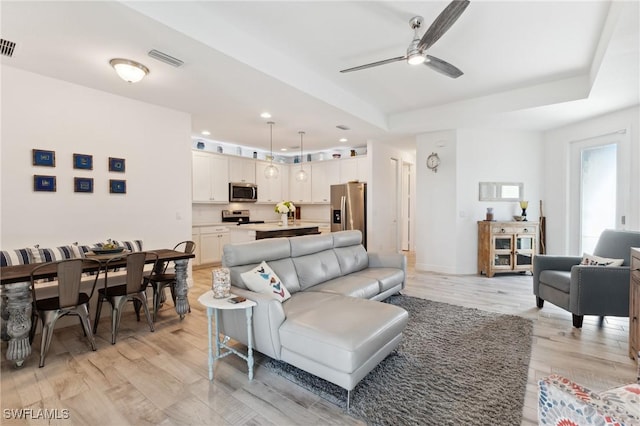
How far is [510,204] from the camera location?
5.62 meters

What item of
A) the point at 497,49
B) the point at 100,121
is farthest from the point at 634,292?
the point at 100,121

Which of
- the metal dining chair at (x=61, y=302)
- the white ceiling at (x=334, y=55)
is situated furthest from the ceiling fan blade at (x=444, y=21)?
the metal dining chair at (x=61, y=302)

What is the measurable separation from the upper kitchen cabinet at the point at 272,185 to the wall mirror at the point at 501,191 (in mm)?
4946

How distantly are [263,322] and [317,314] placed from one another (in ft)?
1.34

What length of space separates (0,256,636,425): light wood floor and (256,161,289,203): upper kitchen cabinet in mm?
4704

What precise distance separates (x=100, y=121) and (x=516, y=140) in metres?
6.80

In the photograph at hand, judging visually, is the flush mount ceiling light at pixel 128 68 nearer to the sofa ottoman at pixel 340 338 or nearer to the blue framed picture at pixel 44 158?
the blue framed picture at pixel 44 158

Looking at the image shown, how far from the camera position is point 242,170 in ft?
23.7

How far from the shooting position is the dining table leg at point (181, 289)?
3.38m

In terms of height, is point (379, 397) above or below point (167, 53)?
below

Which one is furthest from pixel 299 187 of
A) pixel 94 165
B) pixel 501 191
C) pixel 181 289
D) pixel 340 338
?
pixel 340 338

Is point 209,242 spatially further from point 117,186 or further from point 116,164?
point 116,164

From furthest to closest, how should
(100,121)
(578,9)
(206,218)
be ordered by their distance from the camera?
(206,218) → (100,121) → (578,9)

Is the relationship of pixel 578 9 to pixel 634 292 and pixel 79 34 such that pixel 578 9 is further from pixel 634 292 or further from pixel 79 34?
pixel 79 34
